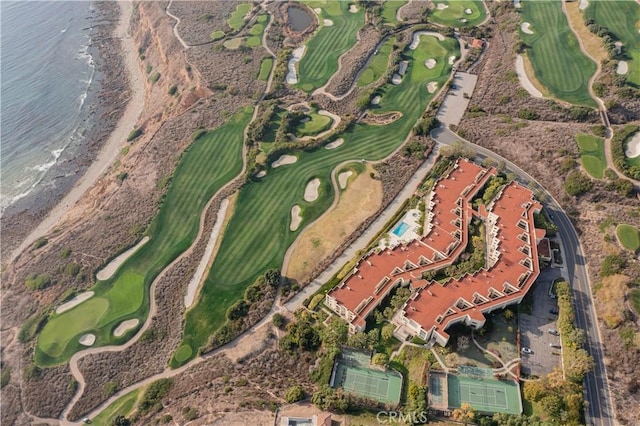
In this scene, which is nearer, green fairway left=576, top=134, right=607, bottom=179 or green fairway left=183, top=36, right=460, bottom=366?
green fairway left=183, top=36, right=460, bottom=366

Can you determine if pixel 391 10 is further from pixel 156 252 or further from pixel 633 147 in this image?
pixel 156 252

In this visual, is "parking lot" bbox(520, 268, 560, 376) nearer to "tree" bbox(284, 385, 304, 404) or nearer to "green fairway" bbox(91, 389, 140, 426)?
"tree" bbox(284, 385, 304, 404)

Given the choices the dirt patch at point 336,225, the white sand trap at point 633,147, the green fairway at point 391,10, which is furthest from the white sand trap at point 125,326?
the green fairway at point 391,10

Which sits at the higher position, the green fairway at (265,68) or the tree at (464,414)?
the green fairway at (265,68)

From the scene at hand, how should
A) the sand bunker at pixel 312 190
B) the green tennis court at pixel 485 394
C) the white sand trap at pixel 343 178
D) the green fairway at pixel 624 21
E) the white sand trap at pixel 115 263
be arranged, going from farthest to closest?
the green fairway at pixel 624 21 < the white sand trap at pixel 343 178 < the sand bunker at pixel 312 190 < the white sand trap at pixel 115 263 < the green tennis court at pixel 485 394

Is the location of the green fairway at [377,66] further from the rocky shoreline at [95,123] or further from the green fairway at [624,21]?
the rocky shoreline at [95,123]

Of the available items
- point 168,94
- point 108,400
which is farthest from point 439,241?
Answer: point 168,94

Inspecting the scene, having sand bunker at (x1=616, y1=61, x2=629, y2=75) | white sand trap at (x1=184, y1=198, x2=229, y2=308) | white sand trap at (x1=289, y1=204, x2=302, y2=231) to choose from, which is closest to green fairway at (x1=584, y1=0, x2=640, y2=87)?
sand bunker at (x1=616, y1=61, x2=629, y2=75)
